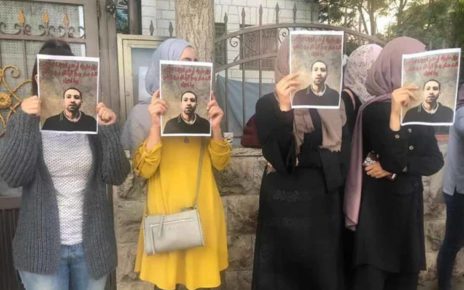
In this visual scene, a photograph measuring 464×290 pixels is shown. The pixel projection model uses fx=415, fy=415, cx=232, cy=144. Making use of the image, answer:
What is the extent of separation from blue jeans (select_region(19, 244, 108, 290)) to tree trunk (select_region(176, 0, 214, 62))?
1.50 meters

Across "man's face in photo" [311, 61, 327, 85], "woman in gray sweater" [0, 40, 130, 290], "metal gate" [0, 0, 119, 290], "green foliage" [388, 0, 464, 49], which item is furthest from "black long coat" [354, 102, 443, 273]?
"green foliage" [388, 0, 464, 49]

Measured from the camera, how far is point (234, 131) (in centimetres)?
339

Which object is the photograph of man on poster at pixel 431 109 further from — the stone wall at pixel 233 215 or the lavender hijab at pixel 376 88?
the stone wall at pixel 233 215

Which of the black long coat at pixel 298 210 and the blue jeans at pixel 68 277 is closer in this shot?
the blue jeans at pixel 68 277

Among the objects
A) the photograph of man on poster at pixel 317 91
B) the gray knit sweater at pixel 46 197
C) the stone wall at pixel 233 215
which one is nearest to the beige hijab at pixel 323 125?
the photograph of man on poster at pixel 317 91

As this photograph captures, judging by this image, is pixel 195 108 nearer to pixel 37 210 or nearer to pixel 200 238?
pixel 200 238

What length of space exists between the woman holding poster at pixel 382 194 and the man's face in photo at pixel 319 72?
40 cm

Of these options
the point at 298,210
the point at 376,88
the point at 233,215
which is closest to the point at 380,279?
the point at 298,210

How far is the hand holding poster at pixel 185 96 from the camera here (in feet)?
6.06

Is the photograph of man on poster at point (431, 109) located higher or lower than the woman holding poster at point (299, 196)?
higher

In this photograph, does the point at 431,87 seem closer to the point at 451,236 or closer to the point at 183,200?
the point at 183,200

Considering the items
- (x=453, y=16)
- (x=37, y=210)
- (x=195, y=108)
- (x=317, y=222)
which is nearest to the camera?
(x=37, y=210)

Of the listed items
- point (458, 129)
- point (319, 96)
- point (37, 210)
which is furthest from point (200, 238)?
point (458, 129)

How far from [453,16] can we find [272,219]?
4346 millimetres
